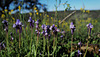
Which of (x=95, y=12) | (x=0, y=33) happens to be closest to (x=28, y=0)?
(x=95, y=12)

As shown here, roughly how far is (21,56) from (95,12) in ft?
27.6

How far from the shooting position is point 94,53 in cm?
206

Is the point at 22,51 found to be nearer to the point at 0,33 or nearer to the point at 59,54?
the point at 59,54

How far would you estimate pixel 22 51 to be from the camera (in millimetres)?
1715

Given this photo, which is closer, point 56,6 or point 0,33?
point 56,6

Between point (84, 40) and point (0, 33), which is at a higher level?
point (0, 33)

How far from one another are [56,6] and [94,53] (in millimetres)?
1160

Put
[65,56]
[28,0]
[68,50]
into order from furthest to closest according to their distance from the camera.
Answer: [28,0] → [68,50] → [65,56]

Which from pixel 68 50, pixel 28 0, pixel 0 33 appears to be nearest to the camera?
pixel 68 50

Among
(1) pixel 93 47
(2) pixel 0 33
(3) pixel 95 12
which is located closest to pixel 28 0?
(3) pixel 95 12

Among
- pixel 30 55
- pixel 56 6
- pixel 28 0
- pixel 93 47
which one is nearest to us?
pixel 56 6

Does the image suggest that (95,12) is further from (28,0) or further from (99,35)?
(99,35)

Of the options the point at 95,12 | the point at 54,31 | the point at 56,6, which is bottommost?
the point at 95,12

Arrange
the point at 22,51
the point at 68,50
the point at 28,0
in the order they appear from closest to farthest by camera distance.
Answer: the point at 22,51
the point at 68,50
the point at 28,0
